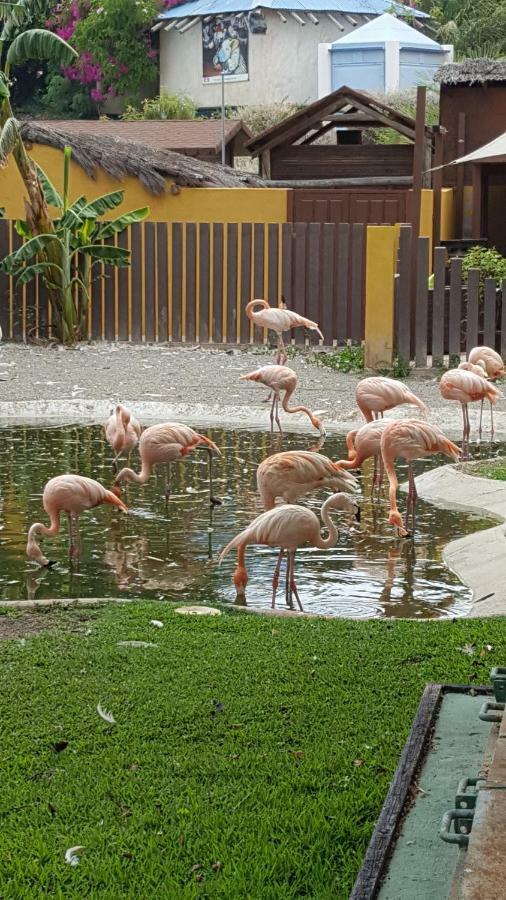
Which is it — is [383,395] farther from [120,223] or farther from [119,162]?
[119,162]

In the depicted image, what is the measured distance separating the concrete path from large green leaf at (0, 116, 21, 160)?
8977mm

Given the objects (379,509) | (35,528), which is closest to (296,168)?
(379,509)

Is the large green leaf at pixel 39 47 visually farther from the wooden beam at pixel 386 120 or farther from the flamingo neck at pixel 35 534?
the flamingo neck at pixel 35 534

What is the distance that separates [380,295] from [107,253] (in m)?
4.46

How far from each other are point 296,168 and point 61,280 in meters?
9.47

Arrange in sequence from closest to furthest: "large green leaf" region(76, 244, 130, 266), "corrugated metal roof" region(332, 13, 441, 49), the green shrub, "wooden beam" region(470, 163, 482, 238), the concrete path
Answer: the concrete path
the green shrub
"large green leaf" region(76, 244, 130, 266)
"wooden beam" region(470, 163, 482, 238)
"corrugated metal roof" region(332, 13, 441, 49)

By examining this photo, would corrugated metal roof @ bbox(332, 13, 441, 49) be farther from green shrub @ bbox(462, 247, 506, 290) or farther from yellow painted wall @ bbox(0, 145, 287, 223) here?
green shrub @ bbox(462, 247, 506, 290)

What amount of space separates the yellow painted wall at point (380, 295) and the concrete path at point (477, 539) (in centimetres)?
558

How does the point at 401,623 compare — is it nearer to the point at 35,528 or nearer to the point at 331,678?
the point at 331,678

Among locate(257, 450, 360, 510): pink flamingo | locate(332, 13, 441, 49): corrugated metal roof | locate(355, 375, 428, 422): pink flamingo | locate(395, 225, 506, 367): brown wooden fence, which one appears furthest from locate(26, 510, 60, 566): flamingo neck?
locate(332, 13, 441, 49): corrugated metal roof

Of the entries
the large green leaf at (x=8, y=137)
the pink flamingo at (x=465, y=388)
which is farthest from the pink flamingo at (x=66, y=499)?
the large green leaf at (x=8, y=137)

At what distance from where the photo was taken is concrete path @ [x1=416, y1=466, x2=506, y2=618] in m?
7.38

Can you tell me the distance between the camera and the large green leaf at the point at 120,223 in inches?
732

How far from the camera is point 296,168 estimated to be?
1055 inches
